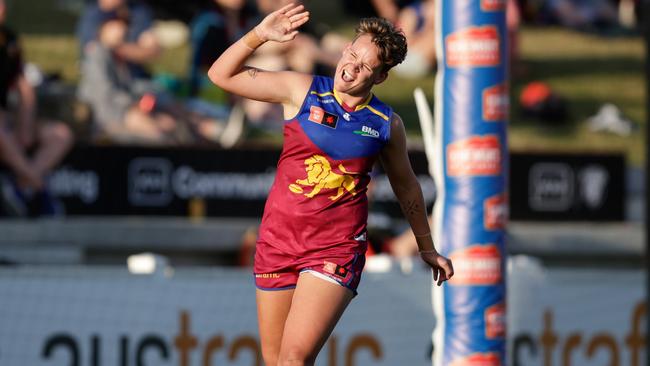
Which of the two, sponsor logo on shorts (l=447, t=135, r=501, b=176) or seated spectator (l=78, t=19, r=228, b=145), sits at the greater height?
seated spectator (l=78, t=19, r=228, b=145)

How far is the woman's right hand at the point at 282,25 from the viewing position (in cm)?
540

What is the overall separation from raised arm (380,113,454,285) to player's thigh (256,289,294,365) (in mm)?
729

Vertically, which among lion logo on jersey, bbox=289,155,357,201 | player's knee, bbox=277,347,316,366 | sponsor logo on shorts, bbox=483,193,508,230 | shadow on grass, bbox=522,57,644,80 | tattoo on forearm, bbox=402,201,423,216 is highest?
shadow on grass, bbox=522,57,644,80

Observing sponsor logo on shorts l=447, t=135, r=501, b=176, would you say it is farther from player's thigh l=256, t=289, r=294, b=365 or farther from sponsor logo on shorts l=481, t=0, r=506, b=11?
player's thigh l=256, t=289, r=294, b=365

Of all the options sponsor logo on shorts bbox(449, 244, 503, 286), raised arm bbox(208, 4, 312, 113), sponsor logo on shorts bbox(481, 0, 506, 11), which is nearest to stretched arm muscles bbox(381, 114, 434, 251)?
raised arm bbox(208, 4, 312, 113)

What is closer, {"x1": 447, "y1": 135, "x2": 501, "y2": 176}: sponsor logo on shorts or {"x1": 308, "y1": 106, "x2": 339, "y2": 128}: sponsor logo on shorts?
{"x1": 308, "y1": 106, "x2": 339, "y2": 128}: sponsor logo on shorts

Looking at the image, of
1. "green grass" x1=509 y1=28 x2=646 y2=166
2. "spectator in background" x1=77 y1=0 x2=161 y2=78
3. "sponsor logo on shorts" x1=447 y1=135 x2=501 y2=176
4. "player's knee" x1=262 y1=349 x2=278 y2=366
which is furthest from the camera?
"green grass" x1=509 y1=28 x2=646 y2=166

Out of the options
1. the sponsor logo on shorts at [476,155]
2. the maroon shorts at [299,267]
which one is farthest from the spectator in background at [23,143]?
the maroon shorts at [299,267]

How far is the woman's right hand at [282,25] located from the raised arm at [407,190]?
669 mm

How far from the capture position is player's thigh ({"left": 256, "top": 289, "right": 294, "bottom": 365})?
571cm

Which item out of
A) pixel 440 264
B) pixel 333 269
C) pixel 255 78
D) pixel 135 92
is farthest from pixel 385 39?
pixel 135 92

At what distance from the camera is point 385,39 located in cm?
550

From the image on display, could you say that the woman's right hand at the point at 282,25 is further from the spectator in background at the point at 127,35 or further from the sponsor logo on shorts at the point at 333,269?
the spectator in background at the point at 127,35

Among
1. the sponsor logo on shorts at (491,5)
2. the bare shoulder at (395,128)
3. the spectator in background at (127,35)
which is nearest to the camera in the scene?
the bare shoulder at (395,128)
